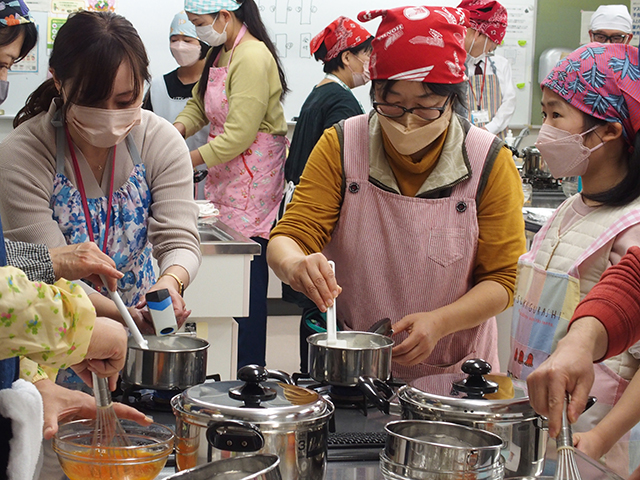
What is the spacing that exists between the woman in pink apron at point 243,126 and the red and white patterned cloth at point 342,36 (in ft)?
0.83

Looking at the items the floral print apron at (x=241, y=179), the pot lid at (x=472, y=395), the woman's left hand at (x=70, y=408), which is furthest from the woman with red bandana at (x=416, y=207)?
the floral print apron at (x=241, y=179)

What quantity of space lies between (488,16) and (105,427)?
3.72m

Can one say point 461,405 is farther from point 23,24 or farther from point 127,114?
point 23,24

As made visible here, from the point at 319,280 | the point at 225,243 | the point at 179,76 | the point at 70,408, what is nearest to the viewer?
the point at 70,408

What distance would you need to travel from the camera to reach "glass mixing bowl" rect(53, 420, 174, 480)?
2.98 feet

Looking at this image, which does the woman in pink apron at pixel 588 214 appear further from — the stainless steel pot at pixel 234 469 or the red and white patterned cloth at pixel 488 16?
the red and white patterned cloth at pixel 488 16

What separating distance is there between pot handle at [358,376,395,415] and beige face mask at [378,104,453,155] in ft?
2.15

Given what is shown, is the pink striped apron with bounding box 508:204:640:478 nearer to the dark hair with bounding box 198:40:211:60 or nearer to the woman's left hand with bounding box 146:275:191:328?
the woman's left hand with bounding box 146:275:191:328

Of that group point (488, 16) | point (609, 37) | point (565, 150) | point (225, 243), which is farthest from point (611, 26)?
point (565, 150)

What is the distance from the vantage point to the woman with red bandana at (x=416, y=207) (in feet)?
5.43

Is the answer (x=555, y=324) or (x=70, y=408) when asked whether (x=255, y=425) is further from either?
(x=555, y=324)

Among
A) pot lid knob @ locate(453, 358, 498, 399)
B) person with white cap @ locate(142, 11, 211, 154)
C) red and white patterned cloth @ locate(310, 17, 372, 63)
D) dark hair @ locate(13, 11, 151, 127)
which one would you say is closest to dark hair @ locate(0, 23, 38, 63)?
dark hair @ locate(13, 11, 151, 127)

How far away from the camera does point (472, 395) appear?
1.07 metres

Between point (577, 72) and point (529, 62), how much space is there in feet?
15.6
